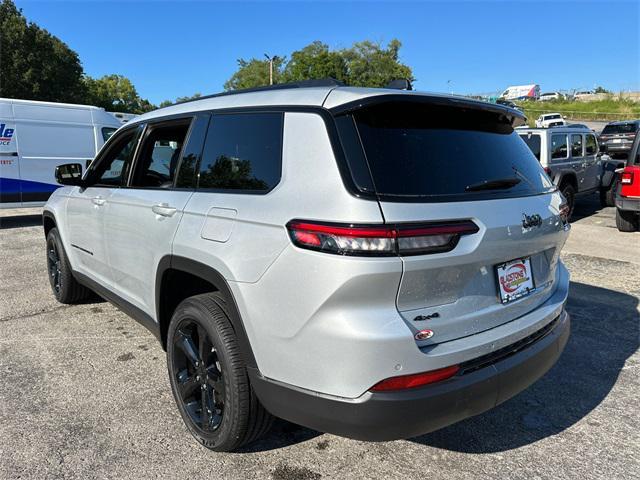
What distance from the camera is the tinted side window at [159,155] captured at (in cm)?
306

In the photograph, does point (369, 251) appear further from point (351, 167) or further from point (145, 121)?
point (145, 121)

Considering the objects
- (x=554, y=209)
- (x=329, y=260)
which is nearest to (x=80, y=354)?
(x=329, y=260)

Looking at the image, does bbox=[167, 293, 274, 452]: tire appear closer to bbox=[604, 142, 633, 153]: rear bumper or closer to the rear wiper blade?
the rear wiper blade

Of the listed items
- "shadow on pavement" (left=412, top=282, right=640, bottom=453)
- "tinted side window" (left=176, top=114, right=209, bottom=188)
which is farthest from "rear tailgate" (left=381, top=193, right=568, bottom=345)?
"tinted side window" (left=176, top=114, right=209, bottom=188)

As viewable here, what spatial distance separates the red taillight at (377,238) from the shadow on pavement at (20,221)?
10349 mm

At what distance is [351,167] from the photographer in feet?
6.32

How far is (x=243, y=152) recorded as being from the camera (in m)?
2.44

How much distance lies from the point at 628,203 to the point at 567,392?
6.28m

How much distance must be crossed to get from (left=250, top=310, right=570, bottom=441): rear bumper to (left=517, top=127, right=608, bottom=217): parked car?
7676 millimetres

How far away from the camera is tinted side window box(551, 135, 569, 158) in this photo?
371 inches

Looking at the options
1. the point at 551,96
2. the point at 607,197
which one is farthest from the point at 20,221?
the point at 551,96

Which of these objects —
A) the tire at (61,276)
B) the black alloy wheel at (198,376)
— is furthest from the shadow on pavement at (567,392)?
the tire at (61,276)

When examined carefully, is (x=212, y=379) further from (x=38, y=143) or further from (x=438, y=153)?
(x=38, y=143)

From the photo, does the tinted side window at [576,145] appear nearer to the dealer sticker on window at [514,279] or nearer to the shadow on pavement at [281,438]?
the dealer sticker on window at [514,279]
